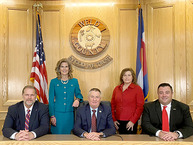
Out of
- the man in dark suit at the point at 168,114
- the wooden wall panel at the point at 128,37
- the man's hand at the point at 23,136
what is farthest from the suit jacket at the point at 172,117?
the wooden wall panel at the point at 128,37

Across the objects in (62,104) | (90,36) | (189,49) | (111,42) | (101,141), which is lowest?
(101,141)

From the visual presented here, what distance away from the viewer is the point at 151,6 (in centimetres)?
416

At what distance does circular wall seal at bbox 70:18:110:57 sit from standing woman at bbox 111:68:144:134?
1.10 m

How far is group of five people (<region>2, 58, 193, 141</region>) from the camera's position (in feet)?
7.72

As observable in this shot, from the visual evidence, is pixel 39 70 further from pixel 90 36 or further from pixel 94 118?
pixel 94 118

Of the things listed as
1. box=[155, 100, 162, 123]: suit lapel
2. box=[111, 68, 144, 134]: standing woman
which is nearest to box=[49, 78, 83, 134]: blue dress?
box=[111, 68, 144, 134]: standing woman

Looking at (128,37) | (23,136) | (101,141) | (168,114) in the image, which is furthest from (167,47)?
(23,136)

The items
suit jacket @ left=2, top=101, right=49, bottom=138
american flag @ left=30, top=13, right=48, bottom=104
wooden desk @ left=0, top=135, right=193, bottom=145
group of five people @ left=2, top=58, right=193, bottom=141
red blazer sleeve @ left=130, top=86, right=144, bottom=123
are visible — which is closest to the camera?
wooden desk @ left=0, top=135, right=193, bottom=145

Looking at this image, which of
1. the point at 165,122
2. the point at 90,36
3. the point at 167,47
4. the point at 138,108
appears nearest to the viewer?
the point at 165,122

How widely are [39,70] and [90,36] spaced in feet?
3.70

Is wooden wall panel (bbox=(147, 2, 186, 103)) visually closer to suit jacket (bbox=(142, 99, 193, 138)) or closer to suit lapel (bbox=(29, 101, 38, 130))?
suit jacket (bbox=(142, 99, 193, 138))

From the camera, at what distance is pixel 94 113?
2693mm

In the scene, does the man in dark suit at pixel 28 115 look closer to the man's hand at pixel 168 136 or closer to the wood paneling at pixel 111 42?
the man's hand at pixel 168 136

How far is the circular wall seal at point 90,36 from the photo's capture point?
13.9 feet
